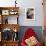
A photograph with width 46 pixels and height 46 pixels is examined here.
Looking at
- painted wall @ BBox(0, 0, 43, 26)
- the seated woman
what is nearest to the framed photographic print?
painted wall @ BBox(0, 0, 43, 26)

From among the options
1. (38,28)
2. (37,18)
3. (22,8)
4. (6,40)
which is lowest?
(6,40)

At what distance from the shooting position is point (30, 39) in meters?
4.75

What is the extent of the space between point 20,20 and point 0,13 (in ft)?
2.26

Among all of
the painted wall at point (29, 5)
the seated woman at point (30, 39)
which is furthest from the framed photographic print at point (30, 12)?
the seated woman at point (30, 39)

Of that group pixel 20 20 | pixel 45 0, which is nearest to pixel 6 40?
pixel 20 20

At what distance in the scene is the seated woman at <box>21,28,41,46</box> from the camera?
4.71 meters

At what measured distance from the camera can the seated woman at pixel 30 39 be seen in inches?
185

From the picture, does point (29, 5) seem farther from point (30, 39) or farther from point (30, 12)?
point (30, 39)

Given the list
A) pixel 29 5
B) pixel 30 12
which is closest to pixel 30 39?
pixel 30 12

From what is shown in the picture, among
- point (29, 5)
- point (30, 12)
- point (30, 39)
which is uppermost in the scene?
point (29, 5)

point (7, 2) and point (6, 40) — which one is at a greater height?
point (7, 2)

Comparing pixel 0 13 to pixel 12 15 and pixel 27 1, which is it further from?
pixel 27 1

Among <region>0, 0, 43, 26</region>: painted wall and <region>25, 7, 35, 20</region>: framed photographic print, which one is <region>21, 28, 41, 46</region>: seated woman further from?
<region>25, 7, 35, 20</region>: framed photographic print

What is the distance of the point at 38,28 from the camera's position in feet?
16.5
